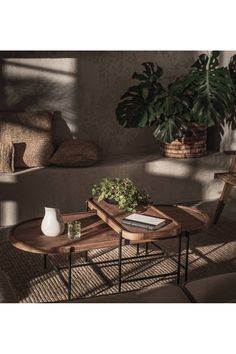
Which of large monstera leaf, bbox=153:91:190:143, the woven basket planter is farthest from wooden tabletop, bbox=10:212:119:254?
the woven basket planter

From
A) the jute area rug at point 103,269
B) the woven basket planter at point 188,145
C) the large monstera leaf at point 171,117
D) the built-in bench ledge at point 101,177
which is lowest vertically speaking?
the jute area rug at point 103,269

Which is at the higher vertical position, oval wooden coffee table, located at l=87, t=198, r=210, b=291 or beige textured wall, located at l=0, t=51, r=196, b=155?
beige textured wall, located at l=0, t=51, r=196, b=155

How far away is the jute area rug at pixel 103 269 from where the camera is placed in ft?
9.75

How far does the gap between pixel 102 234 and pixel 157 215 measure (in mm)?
406

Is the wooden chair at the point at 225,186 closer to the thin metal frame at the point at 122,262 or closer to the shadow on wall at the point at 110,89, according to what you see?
the thin metal frame at the point at 122,262

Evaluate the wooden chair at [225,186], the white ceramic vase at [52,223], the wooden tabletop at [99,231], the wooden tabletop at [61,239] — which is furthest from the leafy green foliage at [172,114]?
the white ceramic vase at [52,223]

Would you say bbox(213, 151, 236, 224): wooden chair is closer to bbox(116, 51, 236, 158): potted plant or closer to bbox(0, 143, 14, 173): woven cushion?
bbox(116, 51, 236, 158): potted plant

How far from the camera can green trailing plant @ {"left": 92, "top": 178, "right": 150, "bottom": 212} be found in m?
3.13

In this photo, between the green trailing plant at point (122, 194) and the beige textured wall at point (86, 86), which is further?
the beige textured wall at point (86, 86)

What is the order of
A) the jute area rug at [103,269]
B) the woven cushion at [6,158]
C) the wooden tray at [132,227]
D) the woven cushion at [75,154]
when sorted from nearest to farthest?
the wooden tray at [132,227]
the jute area rug at [103,269]
the woven cushion at [6,158]
the woven cushion at [75,154]

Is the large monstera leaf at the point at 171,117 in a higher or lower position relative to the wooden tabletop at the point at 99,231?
higher

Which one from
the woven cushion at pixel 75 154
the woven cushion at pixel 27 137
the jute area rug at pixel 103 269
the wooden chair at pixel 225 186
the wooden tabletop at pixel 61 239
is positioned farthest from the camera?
the woven cushion at pixel 75 154

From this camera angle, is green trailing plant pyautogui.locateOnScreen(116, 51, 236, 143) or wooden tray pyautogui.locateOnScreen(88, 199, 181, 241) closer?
wooden tray pyautogui.locateOnScreen(88, 199, 181, 241)

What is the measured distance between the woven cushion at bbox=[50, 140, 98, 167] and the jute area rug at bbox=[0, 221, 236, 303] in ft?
3.43
